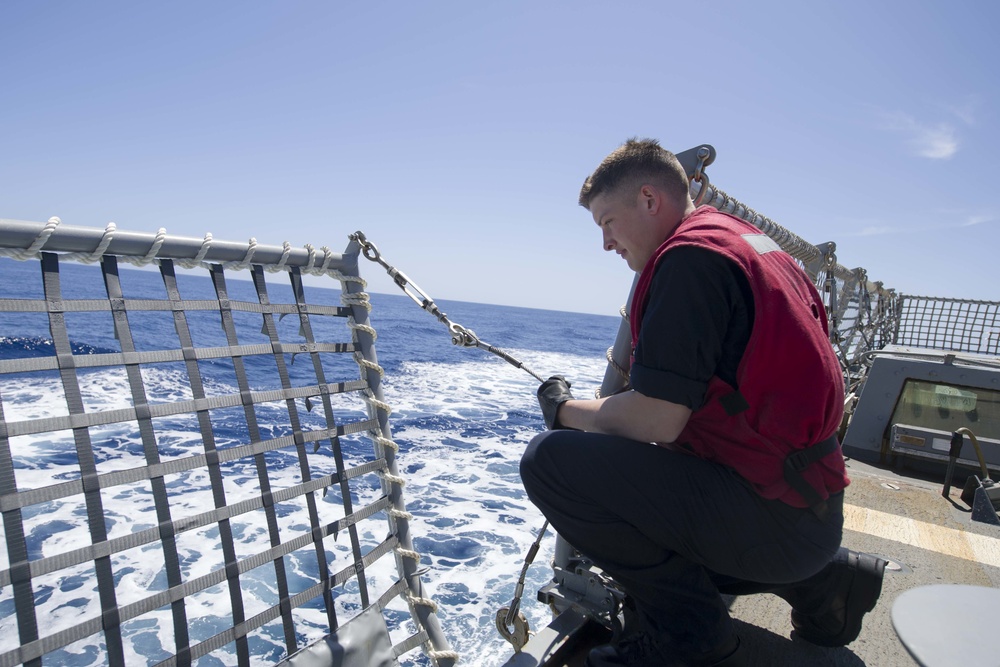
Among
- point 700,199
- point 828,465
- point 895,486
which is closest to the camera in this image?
point 828,465

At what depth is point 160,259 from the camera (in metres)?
1.58

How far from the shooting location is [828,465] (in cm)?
143

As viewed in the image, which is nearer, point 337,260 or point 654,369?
point 654,369

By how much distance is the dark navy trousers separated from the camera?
1.41 metres

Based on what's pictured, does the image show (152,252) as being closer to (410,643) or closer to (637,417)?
(637,417)

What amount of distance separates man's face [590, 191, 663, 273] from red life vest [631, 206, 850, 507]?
13 cm

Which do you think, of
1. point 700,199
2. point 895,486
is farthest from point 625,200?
point 895,486

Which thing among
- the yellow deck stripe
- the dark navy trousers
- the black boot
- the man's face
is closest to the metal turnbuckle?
the dark navy trousers

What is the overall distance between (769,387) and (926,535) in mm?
2301

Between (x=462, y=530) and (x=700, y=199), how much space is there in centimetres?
427

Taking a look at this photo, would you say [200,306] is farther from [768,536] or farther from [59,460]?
[59,460]

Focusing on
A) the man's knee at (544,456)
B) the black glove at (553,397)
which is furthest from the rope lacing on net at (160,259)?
the man's knee at (544,456)

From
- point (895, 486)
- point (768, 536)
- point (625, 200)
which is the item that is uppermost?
point (625, 200)

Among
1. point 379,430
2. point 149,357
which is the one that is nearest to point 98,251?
point 149,357
